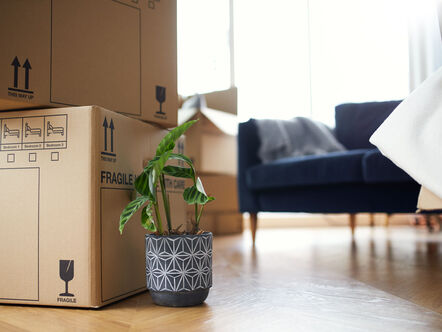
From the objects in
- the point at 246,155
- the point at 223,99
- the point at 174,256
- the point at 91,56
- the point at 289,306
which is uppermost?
the point at 223,99

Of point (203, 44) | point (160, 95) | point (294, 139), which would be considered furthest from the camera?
point (203, 44)

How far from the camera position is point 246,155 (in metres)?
2.26

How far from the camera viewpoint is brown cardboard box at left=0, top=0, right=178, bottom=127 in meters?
0.92

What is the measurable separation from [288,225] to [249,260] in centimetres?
262

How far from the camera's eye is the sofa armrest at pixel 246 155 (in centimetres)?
226

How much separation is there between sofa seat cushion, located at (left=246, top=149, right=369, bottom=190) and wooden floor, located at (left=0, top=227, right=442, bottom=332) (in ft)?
1.25

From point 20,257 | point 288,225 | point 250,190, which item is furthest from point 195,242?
point 288,225

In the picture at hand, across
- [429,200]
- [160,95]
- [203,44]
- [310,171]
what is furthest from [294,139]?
[203,44]

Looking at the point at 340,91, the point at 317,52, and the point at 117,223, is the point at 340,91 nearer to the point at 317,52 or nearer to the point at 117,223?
the point at 317,52

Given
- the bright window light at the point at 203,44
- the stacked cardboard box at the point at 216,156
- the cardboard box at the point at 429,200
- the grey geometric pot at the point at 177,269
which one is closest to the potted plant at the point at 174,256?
the grey geometric pot at the point at 177,269

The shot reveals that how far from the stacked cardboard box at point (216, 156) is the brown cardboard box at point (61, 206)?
5.25 ft

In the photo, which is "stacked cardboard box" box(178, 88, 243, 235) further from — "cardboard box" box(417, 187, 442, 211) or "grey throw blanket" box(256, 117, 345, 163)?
"cardboard box" box(417, 187, 442, 211)

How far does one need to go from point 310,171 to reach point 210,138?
98cm

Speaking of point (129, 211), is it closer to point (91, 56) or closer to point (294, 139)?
point (91, 56)
